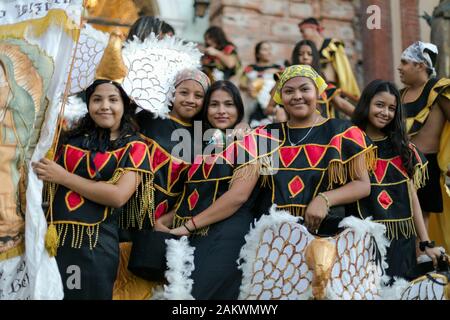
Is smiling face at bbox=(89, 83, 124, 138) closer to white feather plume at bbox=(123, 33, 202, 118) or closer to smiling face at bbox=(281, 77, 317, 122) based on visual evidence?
white feather plume at bbox=(123, 33, 202, 118)

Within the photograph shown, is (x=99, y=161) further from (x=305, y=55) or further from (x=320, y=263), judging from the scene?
(x=305, y=55)

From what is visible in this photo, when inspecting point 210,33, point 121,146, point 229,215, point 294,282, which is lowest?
point 294,282

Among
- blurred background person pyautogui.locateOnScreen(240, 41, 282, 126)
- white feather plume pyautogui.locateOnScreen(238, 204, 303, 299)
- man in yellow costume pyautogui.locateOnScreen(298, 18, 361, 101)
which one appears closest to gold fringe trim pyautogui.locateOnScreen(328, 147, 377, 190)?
white feather plume pyautogui.locateOnScreen(238, 204, 303, 299)

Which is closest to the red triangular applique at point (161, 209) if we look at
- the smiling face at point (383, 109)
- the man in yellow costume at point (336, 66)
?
the smiling face at point (383, 109)

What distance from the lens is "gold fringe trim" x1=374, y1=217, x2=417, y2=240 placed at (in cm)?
525

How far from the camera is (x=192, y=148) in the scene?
5.27 metres

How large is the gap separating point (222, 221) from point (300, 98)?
0.82m

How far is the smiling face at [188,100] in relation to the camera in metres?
5.34

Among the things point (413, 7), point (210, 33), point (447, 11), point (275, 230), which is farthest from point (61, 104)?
point (413, 7)

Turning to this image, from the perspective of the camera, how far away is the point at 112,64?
5.18 metres

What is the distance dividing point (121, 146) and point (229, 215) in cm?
71

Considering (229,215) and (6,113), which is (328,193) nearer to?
(229,215)

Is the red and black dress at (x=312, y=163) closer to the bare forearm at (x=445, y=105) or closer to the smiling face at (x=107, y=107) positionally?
the smiling face at (x=107, y=107)

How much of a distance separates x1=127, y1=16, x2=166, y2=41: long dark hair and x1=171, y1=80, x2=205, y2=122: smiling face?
677 millimetres
